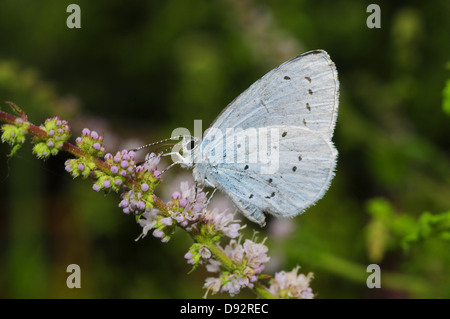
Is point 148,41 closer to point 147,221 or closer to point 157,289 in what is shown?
point 157,289

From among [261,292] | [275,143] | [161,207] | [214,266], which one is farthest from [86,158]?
[275,143]

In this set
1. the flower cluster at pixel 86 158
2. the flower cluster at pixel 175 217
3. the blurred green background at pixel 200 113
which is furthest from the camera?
the blurred green background at pixel 200 113

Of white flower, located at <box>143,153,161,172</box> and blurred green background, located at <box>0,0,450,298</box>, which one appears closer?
white flower, located at <box>143,153,161,172</box>

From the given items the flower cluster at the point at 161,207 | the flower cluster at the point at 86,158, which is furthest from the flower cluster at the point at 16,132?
the flower cluster at the point at 86,158

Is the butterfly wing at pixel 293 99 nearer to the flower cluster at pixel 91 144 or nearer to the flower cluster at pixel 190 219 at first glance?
the flower cluster at pixel 190 219

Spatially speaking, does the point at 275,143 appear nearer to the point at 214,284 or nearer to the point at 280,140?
the point at 280,140

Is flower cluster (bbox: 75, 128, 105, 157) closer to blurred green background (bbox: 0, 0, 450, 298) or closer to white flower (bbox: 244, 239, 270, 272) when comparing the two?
white flower (bbox: 244, 239, 270, 272)

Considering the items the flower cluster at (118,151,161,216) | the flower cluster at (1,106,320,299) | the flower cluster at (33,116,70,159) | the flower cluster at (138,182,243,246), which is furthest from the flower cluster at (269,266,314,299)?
the flower cluster at (33,116,70,159)

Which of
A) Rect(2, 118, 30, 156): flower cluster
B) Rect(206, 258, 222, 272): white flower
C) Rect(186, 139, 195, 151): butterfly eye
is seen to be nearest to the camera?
Rect(2, 118, 30, 156): flower cluster
